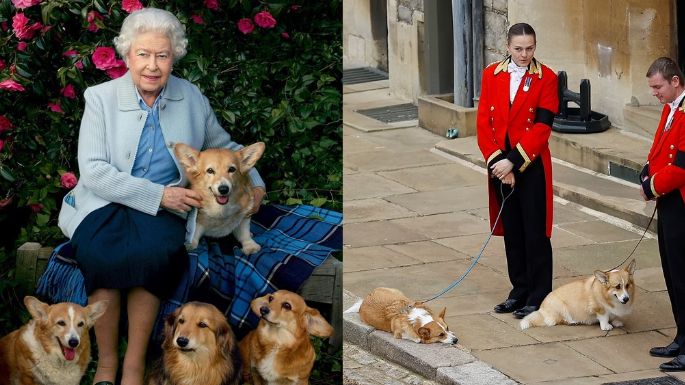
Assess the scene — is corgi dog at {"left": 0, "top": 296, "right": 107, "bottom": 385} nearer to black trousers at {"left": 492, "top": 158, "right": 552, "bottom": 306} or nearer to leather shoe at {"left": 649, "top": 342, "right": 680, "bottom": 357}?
leather shoe at {"left": 649, "top": 342, "right": 680, "bottom": 357}

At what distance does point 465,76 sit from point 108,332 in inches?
359

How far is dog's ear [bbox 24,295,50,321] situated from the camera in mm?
5090

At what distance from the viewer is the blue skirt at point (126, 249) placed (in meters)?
4.95

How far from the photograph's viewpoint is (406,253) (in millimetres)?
10039

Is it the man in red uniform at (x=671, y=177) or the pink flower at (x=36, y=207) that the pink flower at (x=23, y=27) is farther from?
the man in red uniform at (x=671, y=177)

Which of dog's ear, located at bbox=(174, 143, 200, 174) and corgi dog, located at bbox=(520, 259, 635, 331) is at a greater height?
dog's ear, located at bbox=(174, 143, 200, 174)

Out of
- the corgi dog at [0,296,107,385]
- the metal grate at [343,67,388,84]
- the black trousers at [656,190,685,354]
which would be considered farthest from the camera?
the metal grate at [343,67,388,84]

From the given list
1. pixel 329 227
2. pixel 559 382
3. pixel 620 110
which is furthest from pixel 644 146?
pixel 329 227

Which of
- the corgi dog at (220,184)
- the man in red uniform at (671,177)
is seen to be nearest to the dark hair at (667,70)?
the man in red uniform at (671,177)

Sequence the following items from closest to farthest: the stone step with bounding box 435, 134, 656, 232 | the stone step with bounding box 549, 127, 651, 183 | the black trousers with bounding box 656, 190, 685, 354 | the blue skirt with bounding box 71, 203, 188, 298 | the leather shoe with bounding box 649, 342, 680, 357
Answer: the blue skirt with bounding box 71, 203, 188, 298 → the black trousers with bounding box 656, 190, 685, 354 → the leather shoe with bounding box 649, 342, 680, 357 → the stone step with bounding box 435, 134, 656, 232 → the stone step with bounding box 549, 127, 651, 183

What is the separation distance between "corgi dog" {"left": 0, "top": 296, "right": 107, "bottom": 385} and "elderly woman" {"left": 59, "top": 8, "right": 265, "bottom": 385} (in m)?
0.08

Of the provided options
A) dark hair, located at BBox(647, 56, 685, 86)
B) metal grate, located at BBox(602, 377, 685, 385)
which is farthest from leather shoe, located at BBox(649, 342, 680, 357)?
dark hair, located at BBox(647, 56, 685, 86)

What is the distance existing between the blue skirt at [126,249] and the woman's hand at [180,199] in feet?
0.10

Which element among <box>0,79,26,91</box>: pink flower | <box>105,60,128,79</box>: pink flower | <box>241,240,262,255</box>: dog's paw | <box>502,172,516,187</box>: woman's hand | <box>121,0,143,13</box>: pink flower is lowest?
<box>502,172,516,187</box>: woman's hand
